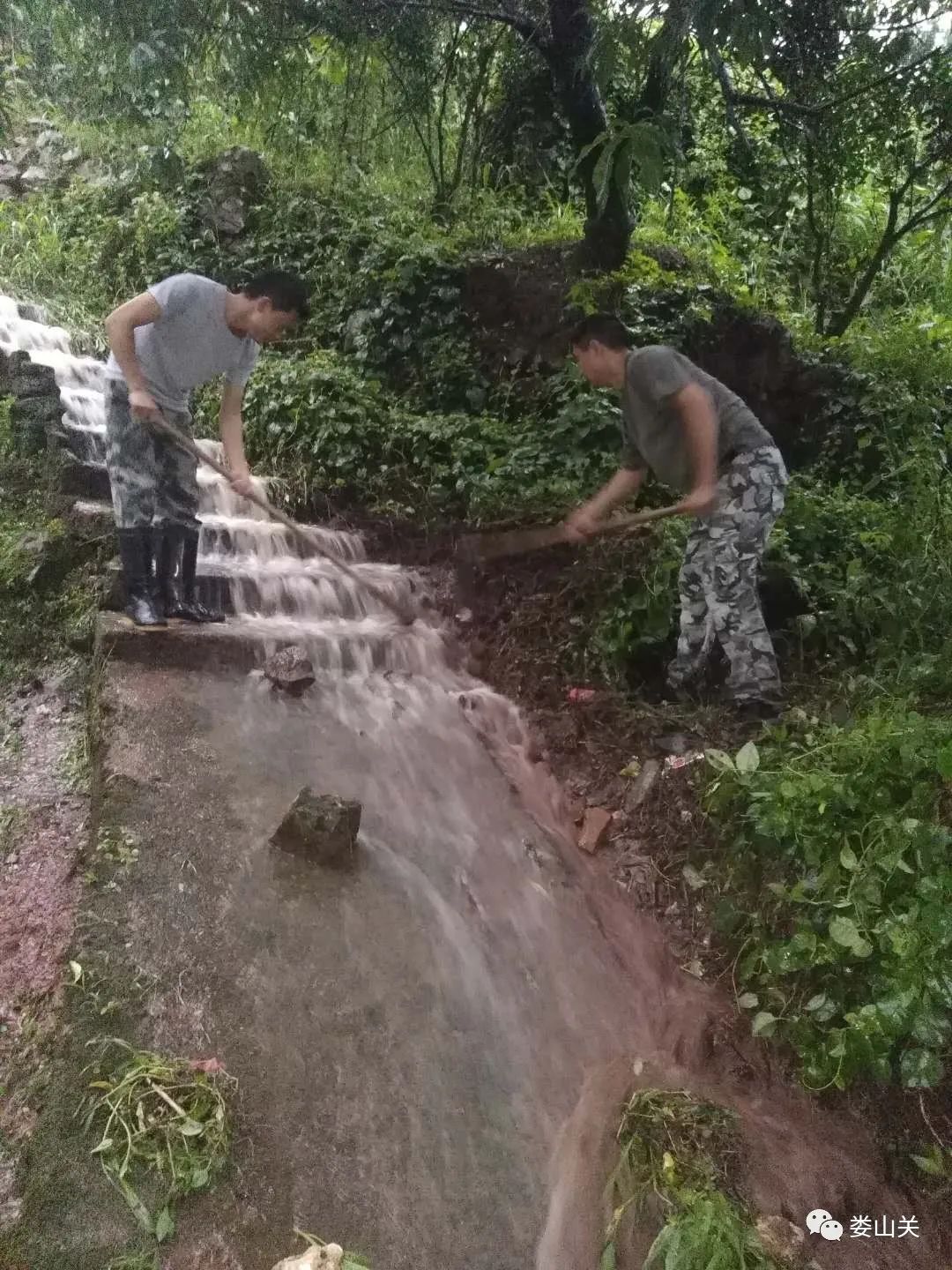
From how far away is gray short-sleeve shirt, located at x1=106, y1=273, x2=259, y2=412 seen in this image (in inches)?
158

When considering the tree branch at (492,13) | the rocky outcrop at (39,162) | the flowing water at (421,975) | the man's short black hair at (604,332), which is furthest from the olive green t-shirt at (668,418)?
the rocky outcrop at (39,162)

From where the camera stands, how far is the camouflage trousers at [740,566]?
4004 mm

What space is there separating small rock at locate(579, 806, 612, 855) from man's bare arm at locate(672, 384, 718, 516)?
1.53m

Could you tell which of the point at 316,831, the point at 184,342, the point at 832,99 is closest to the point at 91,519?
the point at 184,342

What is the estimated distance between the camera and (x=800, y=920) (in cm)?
300

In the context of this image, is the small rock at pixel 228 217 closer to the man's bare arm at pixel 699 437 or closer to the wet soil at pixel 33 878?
the wet soil at pixel 33 878

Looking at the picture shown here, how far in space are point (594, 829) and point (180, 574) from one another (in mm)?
2690

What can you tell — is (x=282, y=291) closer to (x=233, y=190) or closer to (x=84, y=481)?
(x=84, y=481)

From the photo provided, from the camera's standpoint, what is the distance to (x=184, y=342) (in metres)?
4.11

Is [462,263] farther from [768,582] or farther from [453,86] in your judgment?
[768,582]

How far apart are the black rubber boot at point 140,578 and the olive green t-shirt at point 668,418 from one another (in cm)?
259

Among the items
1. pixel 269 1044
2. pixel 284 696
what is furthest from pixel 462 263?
A: pixel 269 1044

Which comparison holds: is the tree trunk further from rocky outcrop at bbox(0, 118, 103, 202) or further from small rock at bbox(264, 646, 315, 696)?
rocky outcrop at bbox(0, 118, 103, 202)

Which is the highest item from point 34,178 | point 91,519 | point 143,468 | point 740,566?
point 34,178
